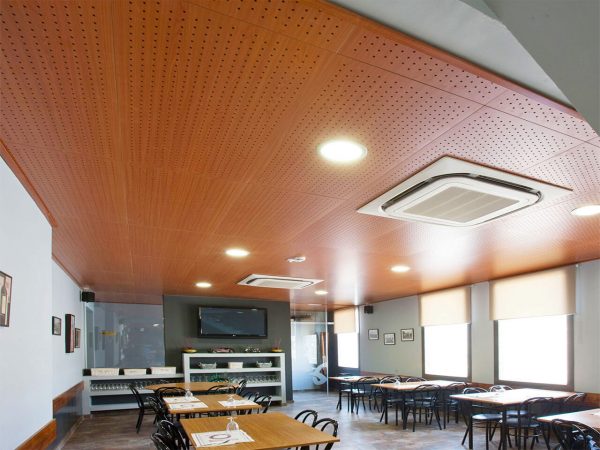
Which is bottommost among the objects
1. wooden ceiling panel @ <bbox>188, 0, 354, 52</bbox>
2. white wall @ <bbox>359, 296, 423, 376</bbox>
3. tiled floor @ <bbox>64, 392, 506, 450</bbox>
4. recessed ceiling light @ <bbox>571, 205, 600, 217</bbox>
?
tiled floor @ <bbox>64, 392, 506, 450</bbox>

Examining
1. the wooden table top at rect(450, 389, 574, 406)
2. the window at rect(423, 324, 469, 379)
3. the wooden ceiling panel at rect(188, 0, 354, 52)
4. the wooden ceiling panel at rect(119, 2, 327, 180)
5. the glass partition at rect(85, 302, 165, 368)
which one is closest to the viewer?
the wooden ceiling panel at rect(188, 0, 354, 52)

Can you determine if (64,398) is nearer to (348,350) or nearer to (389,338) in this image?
(389,338)

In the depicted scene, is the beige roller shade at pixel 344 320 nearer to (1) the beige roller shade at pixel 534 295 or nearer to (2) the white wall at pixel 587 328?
(1) the beige roller shade at pixel 534 295

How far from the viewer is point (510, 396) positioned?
20.6ft

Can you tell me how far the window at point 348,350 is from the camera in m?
12.9

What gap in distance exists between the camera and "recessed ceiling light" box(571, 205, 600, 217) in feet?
11.9

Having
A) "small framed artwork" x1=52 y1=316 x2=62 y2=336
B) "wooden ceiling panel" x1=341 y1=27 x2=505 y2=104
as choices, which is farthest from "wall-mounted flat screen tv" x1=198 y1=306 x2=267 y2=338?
"wooden ceiling panel" x1=341 y1=27 x2=505 y2=104

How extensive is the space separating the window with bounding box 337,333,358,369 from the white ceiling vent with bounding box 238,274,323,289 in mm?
5667

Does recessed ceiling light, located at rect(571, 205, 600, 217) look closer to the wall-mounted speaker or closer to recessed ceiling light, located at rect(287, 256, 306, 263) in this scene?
recessed ceiling light, located at rect(287, 256, 306, 263)

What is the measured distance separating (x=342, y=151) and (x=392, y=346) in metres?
9.24

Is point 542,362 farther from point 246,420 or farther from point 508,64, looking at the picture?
point 508,64

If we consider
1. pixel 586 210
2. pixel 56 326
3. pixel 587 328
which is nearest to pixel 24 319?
pixel 56 326

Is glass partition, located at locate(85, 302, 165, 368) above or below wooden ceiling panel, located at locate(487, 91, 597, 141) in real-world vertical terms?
below

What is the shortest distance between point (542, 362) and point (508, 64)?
653cm
